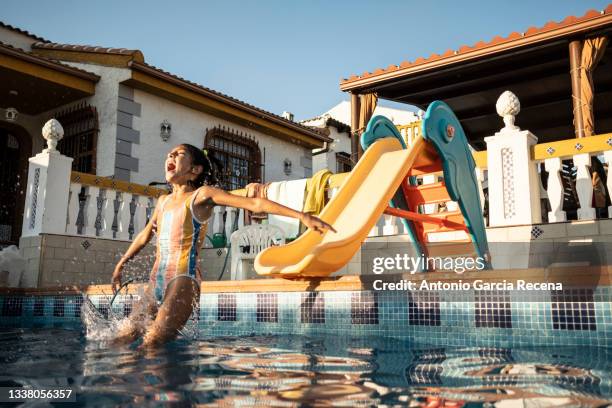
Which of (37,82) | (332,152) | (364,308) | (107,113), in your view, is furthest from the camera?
(332,152)

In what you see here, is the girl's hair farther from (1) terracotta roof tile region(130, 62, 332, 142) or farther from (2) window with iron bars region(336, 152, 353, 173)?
(2) window with iron bars region(336, 152, 353, 173)

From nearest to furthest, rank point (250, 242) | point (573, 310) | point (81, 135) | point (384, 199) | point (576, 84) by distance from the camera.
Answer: point (573, 310), point (384, 199), point (250, 242), point (576, 84), point (81, 135)

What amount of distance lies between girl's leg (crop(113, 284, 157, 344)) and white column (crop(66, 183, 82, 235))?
4639 millimetres

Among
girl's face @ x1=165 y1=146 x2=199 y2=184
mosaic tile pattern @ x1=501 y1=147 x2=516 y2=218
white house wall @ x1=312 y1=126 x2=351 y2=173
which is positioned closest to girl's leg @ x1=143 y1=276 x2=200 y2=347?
girl's face @ x1=165 y1=146 x2=199 y2=184

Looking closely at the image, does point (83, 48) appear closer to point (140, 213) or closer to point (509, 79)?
point (140, 213)

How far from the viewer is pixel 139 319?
12.7 ft

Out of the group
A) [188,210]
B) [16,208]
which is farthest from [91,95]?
[188,210]

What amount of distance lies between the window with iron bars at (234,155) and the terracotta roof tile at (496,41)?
3872 mm

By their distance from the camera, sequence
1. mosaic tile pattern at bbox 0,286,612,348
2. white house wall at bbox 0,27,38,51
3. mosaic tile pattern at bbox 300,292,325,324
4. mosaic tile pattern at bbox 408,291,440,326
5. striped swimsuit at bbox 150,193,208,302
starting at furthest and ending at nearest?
white house wall at bbox 0,27,38,51 → mosaic tile pattern at bbox 300,292,325,324 → mosaic tile pattern at bbox 408,291,440,326 → striped swimsuit at bbox 150,193,208,302 → mosaic tile pattern at bbox 0,286,612,348

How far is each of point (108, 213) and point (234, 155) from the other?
5487mm

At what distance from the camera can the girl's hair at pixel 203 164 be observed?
3.95 meters

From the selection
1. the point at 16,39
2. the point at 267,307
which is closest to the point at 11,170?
the point at 16,39

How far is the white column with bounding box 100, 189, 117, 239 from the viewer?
27.5ft

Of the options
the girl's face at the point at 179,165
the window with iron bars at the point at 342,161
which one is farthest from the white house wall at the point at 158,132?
the girl's face at the point at 179,165
